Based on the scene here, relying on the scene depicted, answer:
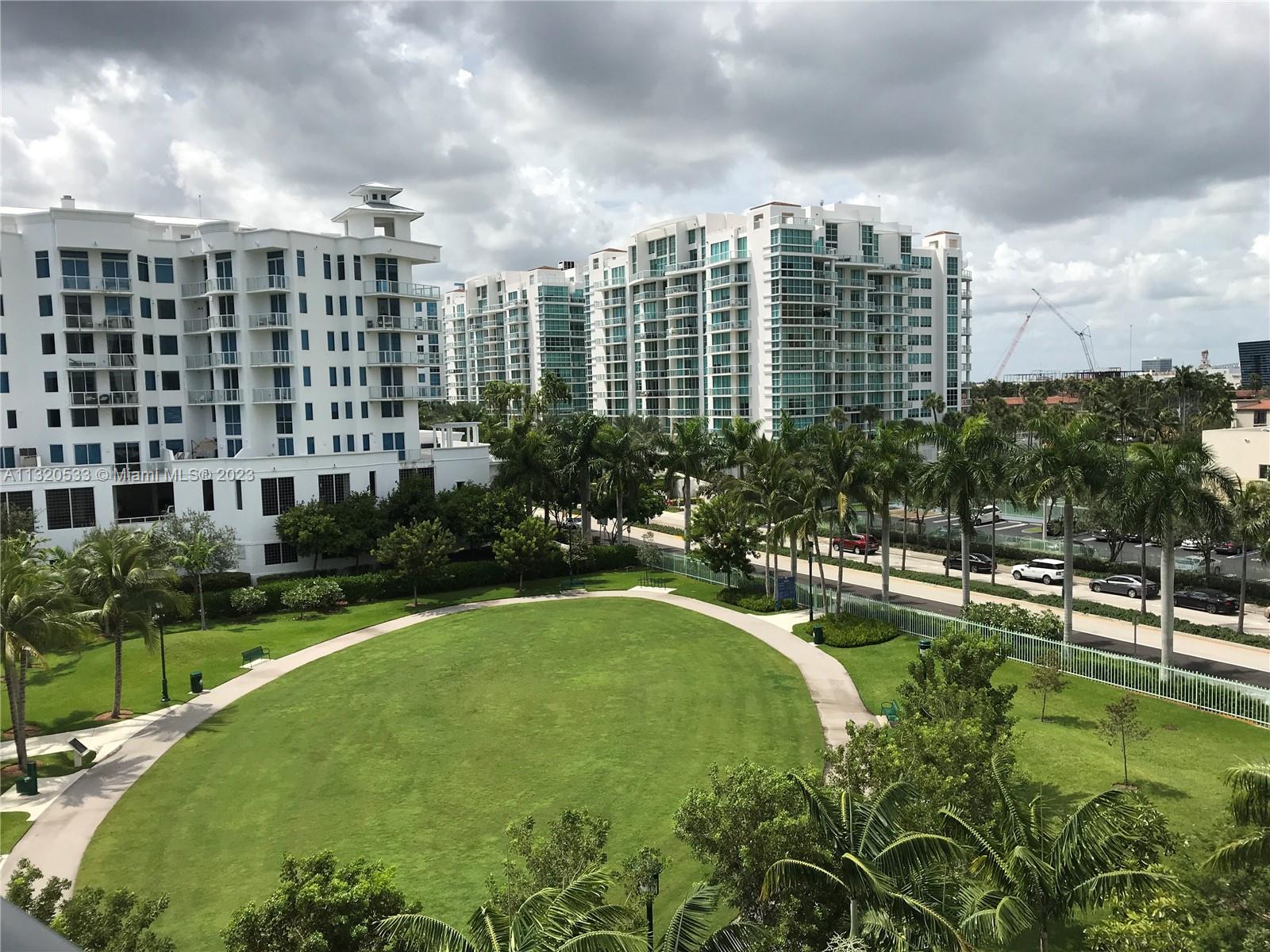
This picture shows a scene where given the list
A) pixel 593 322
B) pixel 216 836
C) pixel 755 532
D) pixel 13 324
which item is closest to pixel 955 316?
pixel 593 322

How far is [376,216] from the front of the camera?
67250mm

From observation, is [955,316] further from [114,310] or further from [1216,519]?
[114,310]

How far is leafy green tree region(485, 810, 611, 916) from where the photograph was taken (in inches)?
583

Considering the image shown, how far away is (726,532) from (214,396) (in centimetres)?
4046

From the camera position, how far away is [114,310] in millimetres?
63125

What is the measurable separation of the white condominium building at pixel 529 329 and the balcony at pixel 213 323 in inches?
2700

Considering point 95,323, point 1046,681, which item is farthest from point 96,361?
point 1046,681

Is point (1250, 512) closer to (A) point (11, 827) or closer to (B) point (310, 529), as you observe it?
(A) point (11, 827)

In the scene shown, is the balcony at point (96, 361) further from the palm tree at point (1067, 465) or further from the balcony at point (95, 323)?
the palm tree at point (1067, 465)

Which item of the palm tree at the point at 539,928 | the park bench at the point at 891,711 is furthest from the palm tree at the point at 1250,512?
the palm tree at the point at 539,928

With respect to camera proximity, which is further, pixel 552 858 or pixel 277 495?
pixel 277 495

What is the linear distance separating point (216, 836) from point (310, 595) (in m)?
27.7

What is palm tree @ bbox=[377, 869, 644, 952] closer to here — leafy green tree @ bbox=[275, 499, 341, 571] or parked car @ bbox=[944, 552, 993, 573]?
leafy green tree @ bbox=[275, 499, 341, 571]

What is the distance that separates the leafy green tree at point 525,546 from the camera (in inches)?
2183
